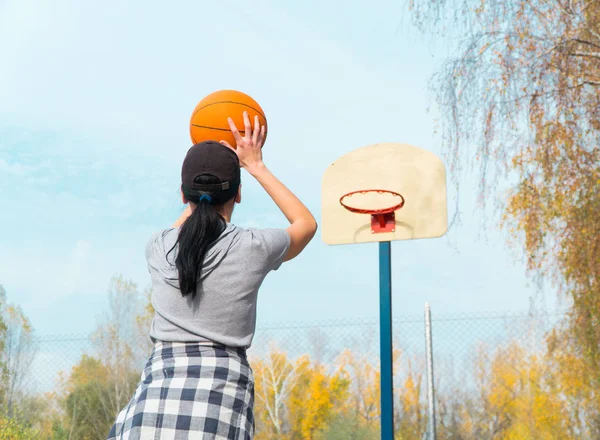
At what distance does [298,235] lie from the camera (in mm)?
1468

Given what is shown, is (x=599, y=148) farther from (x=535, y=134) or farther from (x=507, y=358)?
(x=507, y=358)

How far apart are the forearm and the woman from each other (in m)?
0.05

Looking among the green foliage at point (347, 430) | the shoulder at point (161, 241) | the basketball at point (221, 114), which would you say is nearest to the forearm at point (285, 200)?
the shoulder at point (161, 241)

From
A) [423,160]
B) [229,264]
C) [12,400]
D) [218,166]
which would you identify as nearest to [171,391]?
[229,264]

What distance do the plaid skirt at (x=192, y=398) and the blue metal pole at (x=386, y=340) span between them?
117 inches

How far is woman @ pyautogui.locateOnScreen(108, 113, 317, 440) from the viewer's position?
1251mm

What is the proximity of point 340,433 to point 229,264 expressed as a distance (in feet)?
16.8

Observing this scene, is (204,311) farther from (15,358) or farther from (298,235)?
(15,358)

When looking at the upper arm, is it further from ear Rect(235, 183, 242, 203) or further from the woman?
ear Rect(235, 183, 242, 203)

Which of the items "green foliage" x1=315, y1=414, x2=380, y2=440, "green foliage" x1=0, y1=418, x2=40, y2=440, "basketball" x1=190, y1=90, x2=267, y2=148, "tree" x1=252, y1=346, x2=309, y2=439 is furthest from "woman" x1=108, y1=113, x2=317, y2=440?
"green foliage" x1=0, y1=418, x2=40, y2=440

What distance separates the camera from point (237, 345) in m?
1.31

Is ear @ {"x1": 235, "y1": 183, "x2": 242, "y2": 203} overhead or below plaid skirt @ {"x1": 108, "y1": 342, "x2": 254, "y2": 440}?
overhead

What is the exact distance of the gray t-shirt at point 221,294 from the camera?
4.31 ft

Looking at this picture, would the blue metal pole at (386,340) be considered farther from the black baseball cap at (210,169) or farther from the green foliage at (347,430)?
the black baseball cap at (210,169)
